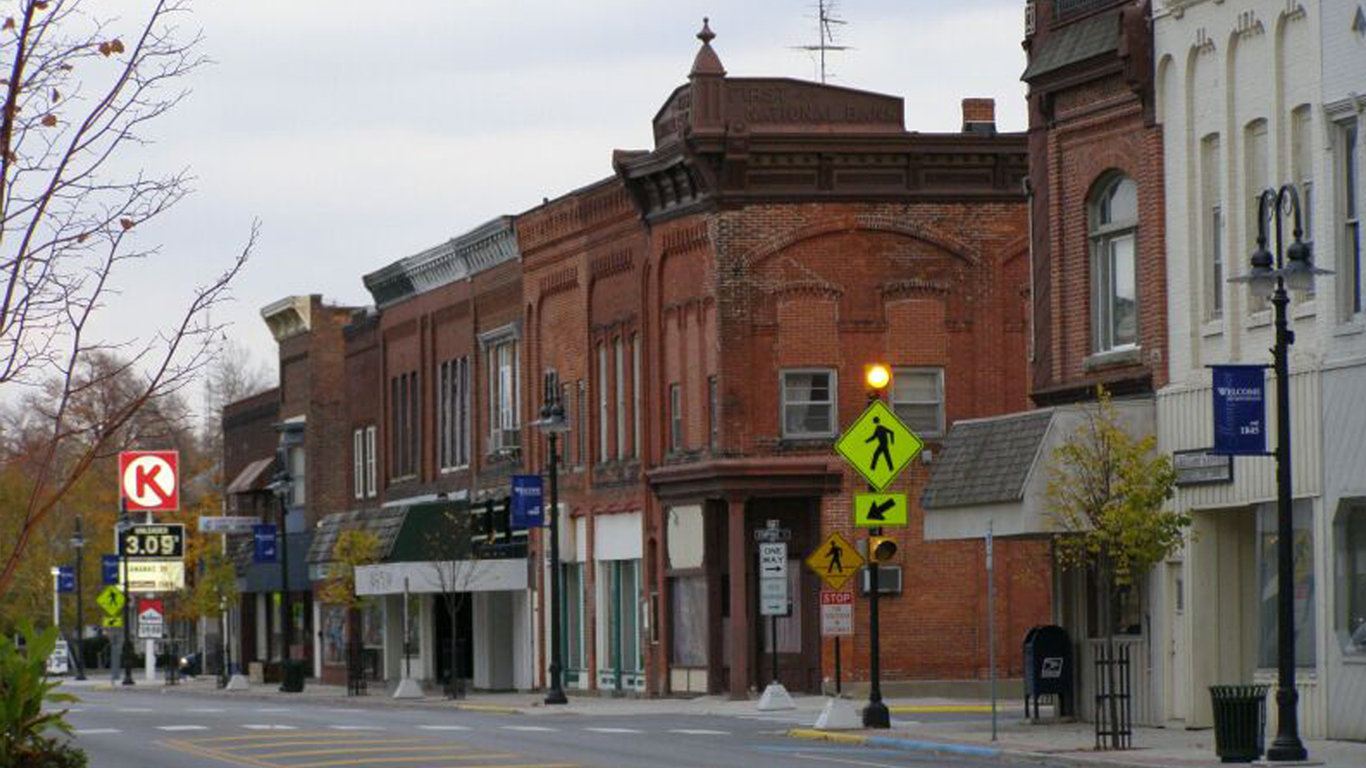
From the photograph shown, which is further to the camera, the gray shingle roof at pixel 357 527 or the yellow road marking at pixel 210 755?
the gray shingle roof at pixel 357 527

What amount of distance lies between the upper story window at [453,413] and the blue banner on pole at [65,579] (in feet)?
117

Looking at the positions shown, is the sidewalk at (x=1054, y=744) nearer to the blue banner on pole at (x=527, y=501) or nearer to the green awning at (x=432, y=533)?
the blue banner on pole at (x=527, y=501)

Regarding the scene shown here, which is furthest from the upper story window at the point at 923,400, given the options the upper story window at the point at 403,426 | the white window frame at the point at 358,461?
the white window frame at the point at 358,461

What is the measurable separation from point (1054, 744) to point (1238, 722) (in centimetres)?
477

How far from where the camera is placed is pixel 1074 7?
3928 cm

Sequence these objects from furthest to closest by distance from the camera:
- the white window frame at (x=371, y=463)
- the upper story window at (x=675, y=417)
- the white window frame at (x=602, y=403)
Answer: the white window frame at (x=371, y=463)
the white window frame at (x=602, y=403)
the upper story window at (x=675, y=417)

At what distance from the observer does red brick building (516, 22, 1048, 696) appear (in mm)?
53219

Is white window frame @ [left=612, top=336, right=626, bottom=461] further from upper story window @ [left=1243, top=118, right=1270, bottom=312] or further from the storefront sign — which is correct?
upper story window @ [left=1243, top=118, right=1270, bottom=312]

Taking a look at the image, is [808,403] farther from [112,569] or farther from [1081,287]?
[112,569]

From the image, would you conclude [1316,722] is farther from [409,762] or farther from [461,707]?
[461,707]

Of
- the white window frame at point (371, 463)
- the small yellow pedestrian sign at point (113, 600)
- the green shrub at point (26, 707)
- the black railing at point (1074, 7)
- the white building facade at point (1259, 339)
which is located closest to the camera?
the green shrub at point (26, 707)

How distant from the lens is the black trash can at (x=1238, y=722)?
28.6m

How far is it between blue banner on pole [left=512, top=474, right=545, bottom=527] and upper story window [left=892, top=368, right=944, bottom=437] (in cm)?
940

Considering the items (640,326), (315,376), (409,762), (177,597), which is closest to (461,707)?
(640,326)
